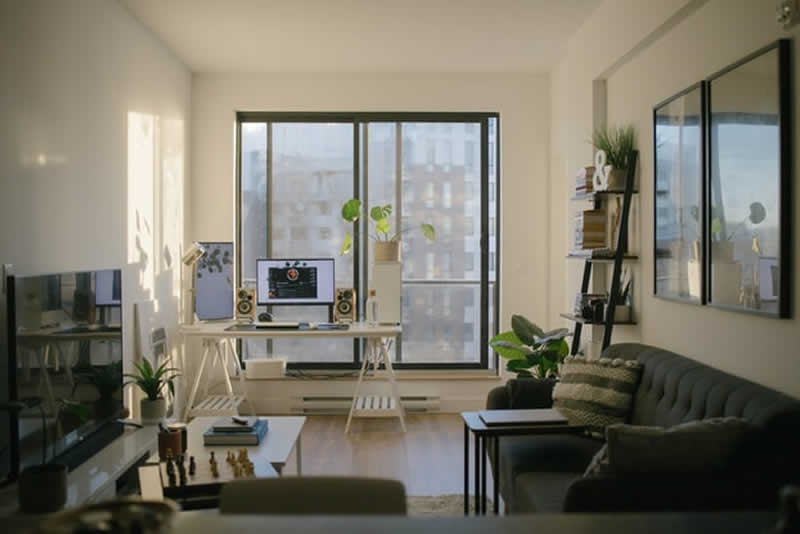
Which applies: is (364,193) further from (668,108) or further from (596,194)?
(668,108)

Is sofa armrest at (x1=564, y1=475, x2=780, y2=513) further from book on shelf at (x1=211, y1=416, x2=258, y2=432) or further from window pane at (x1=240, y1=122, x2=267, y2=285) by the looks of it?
window pane at (x1=240, y1=122, x2=267, y2=285)

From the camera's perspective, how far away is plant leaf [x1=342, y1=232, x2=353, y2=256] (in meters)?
6.04

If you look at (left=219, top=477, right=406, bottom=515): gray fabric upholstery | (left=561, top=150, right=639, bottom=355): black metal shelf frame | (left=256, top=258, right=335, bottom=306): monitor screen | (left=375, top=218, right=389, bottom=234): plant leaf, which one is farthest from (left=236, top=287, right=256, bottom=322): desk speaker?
(left=219, top=477, right=406, bottom=515): gray fabric upholstery

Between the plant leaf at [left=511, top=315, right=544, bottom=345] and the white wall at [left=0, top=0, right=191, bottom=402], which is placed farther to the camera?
the plant leaf at [left=511, top=315, right=544, bottom=345]

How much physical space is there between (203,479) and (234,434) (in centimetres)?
73

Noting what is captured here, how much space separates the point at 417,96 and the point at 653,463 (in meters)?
4.47

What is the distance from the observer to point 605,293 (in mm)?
4527

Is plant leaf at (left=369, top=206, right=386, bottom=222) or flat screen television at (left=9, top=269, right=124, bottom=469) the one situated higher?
plant leaf at (left=369, top=206, right=386, bottom=222)

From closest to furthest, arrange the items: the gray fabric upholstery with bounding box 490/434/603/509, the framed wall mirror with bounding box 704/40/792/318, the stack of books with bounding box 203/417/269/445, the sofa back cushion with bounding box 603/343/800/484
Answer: the sofa back cushion with bounding box 603/343/800/484 < the framed wall mirror with bounding box 704/40/792/318 < the gray fabric upholstery with bounding box 490/434/603/509 < the stack of books with bounding box 203/417/269/445

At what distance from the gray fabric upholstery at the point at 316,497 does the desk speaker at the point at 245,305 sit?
462 cm

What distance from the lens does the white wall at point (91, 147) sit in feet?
10.6

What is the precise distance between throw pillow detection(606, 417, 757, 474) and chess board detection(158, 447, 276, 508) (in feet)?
4.80

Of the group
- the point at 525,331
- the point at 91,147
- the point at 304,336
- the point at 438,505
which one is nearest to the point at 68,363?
the point at 91,147

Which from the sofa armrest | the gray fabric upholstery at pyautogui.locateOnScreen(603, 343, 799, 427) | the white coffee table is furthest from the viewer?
the white coffee table
